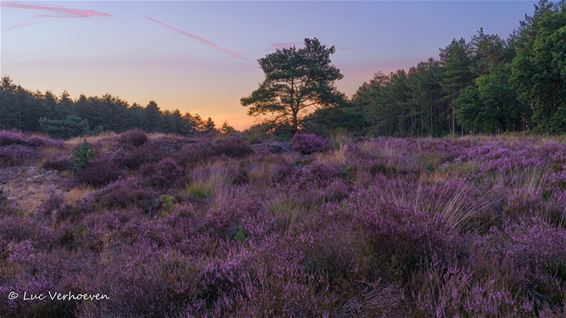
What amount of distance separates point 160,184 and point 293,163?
427cm

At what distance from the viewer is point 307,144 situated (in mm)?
15031

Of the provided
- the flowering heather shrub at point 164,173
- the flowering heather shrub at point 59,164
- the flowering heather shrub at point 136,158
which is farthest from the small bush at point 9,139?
the flowering heather shrub at point 164,173

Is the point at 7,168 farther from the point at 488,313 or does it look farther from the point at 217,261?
the point at 488,313

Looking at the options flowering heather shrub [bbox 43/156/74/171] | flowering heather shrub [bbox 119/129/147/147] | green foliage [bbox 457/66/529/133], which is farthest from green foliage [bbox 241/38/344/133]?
green foliage [bbox 457/66/529/133]

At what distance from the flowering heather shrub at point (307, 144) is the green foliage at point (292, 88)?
52.8 feet

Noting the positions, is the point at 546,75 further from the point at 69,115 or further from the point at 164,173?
the point at 69,115

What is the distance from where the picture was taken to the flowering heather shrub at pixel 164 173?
9219 mm

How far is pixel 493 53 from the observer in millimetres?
56031

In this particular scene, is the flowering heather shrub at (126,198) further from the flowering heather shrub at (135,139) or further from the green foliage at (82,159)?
the flowering heather shrub at (135,139)

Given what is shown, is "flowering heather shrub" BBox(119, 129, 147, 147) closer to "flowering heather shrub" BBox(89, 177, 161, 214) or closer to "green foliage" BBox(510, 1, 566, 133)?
"flowering heather shrub" BBox(89, 177, 161, 214)

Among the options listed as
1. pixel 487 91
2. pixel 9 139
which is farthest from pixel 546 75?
pixel 9 139

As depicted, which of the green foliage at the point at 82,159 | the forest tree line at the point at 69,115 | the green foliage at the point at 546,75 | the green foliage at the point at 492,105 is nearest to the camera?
the green foliage at the point at 82,159

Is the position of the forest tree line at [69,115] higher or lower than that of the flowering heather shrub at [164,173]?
higher

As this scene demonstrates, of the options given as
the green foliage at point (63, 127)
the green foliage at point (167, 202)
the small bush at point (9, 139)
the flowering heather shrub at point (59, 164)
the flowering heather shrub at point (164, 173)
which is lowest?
the green foliage at point (167, 202)
